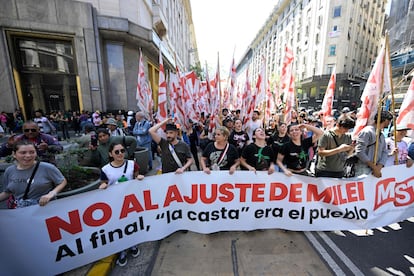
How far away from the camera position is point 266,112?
298 inches

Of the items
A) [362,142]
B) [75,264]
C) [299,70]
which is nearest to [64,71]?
[75,264]

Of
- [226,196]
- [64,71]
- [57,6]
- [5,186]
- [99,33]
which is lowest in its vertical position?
[226,196]

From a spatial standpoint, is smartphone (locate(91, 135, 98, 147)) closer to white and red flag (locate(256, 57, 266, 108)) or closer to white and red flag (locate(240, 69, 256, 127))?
white and red flag (locate(240, 69, 256, 127))

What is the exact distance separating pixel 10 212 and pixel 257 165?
3.12m

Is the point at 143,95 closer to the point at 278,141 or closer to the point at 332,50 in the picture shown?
the point at 278,141

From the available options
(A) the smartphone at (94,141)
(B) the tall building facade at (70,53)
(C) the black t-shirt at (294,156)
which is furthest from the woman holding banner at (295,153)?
(B) the tall building facade at (70,53)

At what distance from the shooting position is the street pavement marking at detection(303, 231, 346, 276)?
2.46 m

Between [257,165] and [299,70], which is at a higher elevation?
[299,70]

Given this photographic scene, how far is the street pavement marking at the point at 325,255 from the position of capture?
246cm

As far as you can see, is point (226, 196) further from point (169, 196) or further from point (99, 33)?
point (99, 33)

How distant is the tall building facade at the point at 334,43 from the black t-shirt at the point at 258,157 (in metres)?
29.4

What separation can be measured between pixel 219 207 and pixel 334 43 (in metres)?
37.5

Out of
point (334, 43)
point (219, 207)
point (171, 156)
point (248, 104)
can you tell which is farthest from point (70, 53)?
point (334, 43)

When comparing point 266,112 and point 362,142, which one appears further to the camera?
point 266,112
